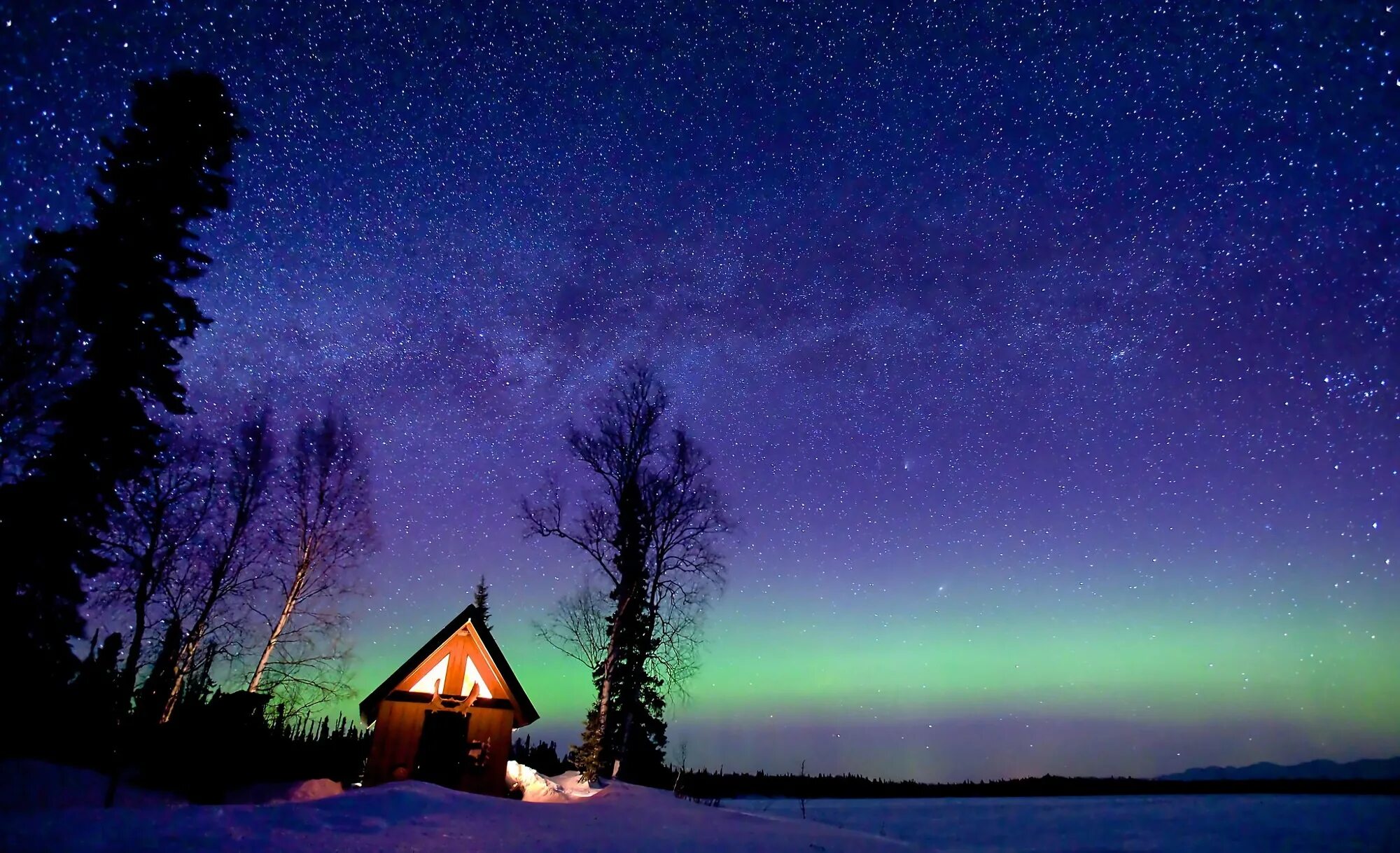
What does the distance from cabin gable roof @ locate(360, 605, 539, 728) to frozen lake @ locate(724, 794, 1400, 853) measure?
7.05 m

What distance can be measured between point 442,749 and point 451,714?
33.9 inches

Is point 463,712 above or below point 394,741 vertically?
above

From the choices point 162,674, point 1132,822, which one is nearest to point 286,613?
point 162,674

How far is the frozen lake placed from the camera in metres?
13.1

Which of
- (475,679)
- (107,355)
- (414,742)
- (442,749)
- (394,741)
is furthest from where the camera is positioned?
(475,679)

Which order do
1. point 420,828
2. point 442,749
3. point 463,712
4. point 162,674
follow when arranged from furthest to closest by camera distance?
point 162,674 < point 442,749 < point 463,712 < point 420,828

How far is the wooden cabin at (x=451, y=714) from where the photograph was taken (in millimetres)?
16094

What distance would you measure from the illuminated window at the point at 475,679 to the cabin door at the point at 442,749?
65 cm

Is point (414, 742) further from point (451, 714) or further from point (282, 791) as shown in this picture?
point (282, 791)

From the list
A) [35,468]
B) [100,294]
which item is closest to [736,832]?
[35,468]

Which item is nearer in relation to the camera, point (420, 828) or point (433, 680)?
point (420, 828)

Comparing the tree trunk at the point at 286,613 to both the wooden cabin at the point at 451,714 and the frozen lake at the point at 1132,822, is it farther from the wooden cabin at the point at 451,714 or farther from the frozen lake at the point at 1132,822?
the frozen lake at the point at 1132,822

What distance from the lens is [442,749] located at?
16875 millimetres

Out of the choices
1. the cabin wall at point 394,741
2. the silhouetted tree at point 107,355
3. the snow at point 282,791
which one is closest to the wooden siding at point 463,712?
the cabin wall at point 394,741
